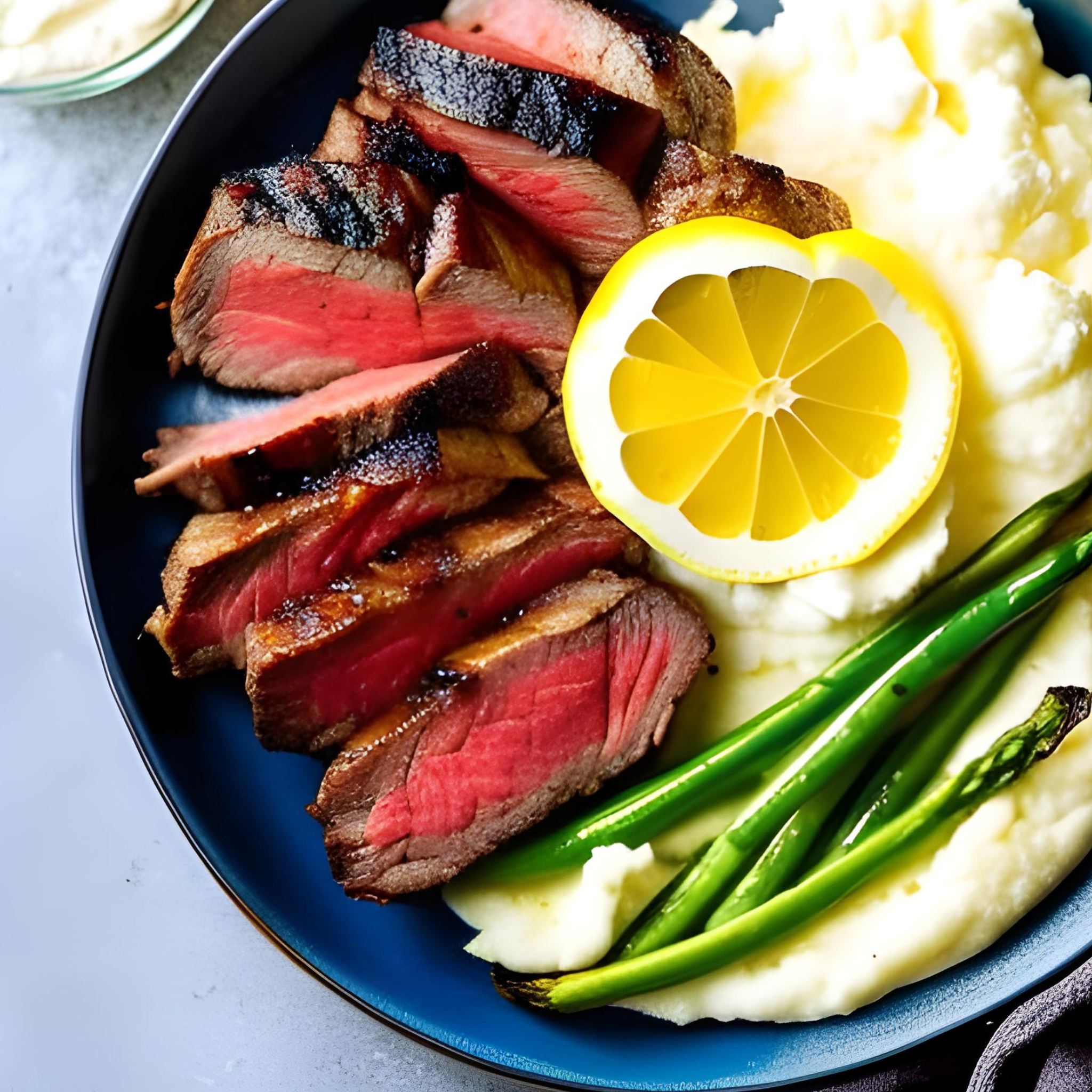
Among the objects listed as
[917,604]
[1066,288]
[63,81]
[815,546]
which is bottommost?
[917,604]

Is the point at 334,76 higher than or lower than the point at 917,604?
higher

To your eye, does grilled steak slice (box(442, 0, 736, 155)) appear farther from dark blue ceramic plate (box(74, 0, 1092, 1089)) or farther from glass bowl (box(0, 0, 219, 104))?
glass bowl (box(0, 0, 219, 104))

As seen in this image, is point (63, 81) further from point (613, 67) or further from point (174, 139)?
point (613, 67)

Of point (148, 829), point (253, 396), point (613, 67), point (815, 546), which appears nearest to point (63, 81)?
point (253, 396)

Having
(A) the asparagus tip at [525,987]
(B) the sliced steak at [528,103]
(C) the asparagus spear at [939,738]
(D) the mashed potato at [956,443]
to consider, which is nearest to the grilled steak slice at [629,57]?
(B) the sliced steak at [528,103]

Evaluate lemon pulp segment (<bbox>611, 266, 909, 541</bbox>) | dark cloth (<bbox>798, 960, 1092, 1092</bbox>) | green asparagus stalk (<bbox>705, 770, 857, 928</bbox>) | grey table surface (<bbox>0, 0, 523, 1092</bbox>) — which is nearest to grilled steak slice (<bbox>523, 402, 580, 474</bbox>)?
lemon pulp segment (<bbox>611, 266, 909, 541</bbox>)

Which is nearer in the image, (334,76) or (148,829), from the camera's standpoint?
(334,76)

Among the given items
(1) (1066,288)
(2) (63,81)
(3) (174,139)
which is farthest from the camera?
(2) (63,81)

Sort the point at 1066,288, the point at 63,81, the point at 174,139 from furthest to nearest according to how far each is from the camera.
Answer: the point at 63,81 → the point at 174,139 → the point at 1066,288
